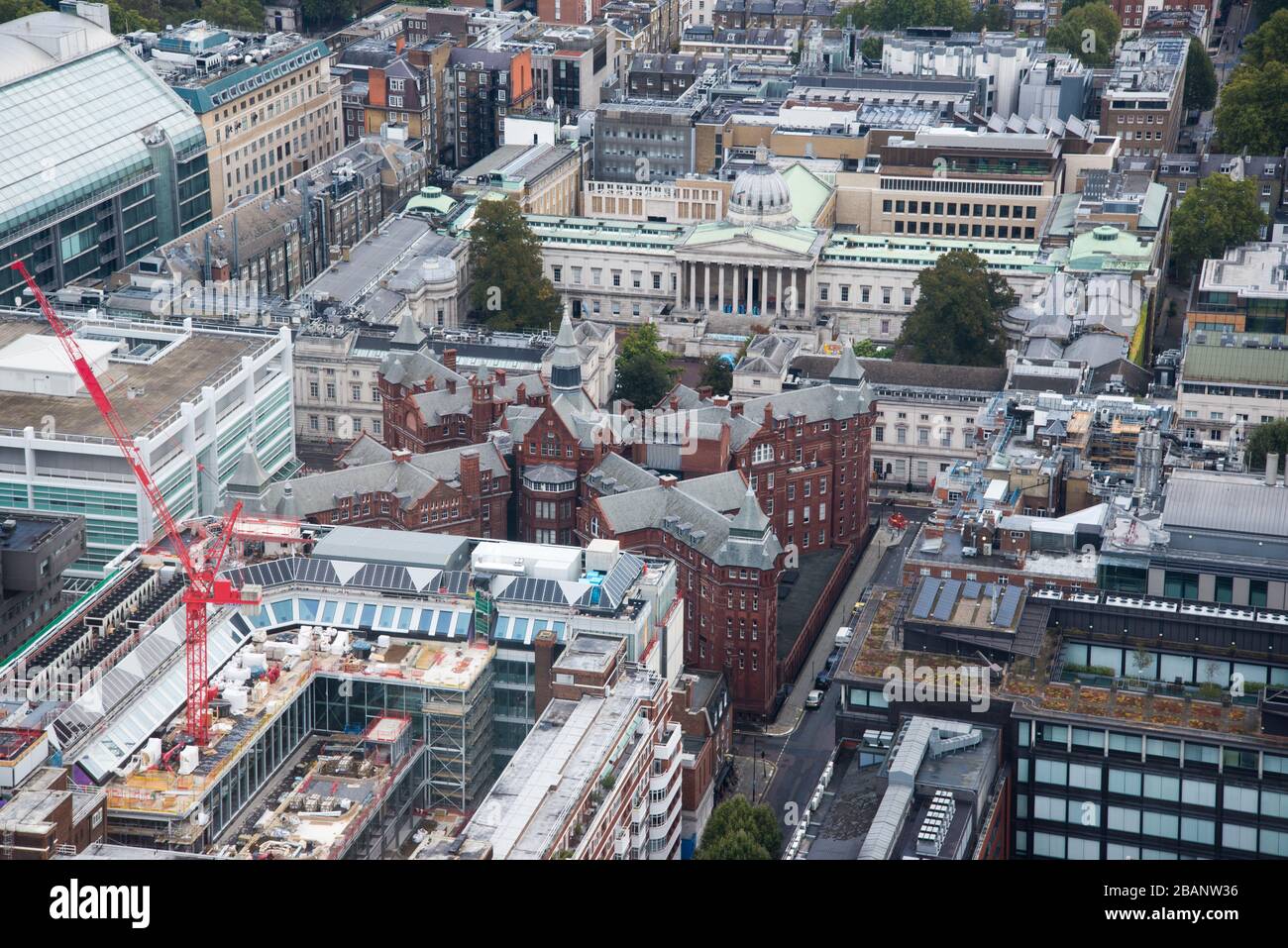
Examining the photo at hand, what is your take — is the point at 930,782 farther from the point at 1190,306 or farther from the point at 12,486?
the point at 1190,306

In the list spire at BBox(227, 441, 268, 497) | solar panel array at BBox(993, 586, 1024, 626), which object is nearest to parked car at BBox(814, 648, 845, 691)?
solar panel array at BBox(993, 586, 1024, 626)

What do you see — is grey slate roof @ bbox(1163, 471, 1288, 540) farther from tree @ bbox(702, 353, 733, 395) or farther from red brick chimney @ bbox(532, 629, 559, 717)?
tree @ bbox(702, 353, 733, 395)

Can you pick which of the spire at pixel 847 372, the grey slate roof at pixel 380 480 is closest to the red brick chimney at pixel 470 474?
the grey slate roof at pixel 380 480

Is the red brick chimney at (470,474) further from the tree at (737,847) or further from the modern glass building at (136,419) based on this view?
the tree at (737,847)

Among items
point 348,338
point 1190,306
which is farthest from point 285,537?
point 1190,306

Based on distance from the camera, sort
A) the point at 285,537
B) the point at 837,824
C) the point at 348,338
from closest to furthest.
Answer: the point at 837,824 < the point at 285,537 < the point at 348,338
